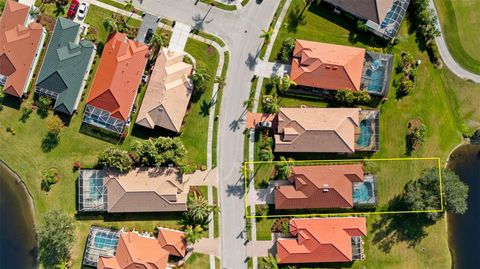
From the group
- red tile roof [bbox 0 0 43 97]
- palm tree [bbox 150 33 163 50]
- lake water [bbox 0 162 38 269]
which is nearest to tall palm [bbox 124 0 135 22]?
palm tree [bbox 150 33 163 50]

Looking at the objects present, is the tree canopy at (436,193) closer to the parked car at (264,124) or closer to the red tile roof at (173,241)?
the parked car at (264,124)

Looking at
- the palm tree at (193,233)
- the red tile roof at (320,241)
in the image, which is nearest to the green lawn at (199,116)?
the palm tree at (193,233)

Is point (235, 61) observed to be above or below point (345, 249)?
above

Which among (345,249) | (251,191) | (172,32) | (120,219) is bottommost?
(345,249)

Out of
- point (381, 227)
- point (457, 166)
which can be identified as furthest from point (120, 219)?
point (457, 166)

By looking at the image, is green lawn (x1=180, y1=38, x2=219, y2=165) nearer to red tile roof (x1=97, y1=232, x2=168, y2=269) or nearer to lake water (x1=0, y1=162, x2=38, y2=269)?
red tile roof (x1=97, y1=232, x2=168, y2=269)

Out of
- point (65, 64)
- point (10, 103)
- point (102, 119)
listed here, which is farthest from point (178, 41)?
point (10, 103)

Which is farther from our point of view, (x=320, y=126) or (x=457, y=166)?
(x=457, y=166)

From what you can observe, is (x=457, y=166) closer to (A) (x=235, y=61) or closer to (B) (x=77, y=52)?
(A) (x=235, y=61)
